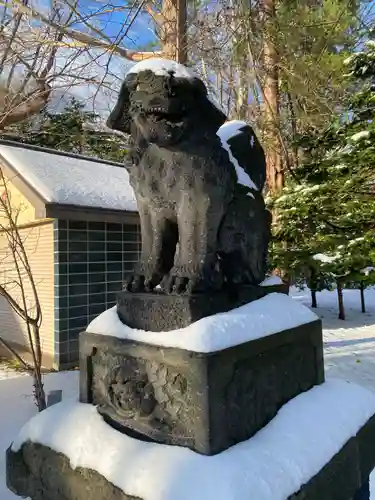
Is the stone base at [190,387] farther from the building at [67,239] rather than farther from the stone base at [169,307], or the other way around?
the building at [67,239]

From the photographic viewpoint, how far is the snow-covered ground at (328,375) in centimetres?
312

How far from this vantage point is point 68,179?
18.4ft

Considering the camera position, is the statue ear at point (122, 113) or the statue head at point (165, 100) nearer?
the statue head at point (165, 100)

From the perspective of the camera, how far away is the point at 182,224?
165 centimetres

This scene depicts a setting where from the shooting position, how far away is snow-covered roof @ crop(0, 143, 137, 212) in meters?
4.97

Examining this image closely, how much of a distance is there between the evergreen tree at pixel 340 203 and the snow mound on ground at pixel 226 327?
3.44m

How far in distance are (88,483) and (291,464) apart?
0.73 m

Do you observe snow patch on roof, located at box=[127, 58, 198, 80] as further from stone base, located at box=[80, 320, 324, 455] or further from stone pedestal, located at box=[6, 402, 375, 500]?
stone pedestal, located at box=[6, 402, 375, 500]

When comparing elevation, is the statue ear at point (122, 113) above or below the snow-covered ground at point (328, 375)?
above

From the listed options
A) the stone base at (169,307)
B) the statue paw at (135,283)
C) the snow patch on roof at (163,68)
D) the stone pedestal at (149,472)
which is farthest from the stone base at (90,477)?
the snow patch on roof at (163,68)

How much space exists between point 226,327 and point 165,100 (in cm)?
91

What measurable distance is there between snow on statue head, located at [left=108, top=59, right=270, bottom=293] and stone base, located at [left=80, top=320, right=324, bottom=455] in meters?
0.30

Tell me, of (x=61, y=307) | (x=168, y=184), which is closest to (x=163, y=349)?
(x=168, y=184)

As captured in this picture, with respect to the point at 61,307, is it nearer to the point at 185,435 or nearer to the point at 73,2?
the point at 73,2
